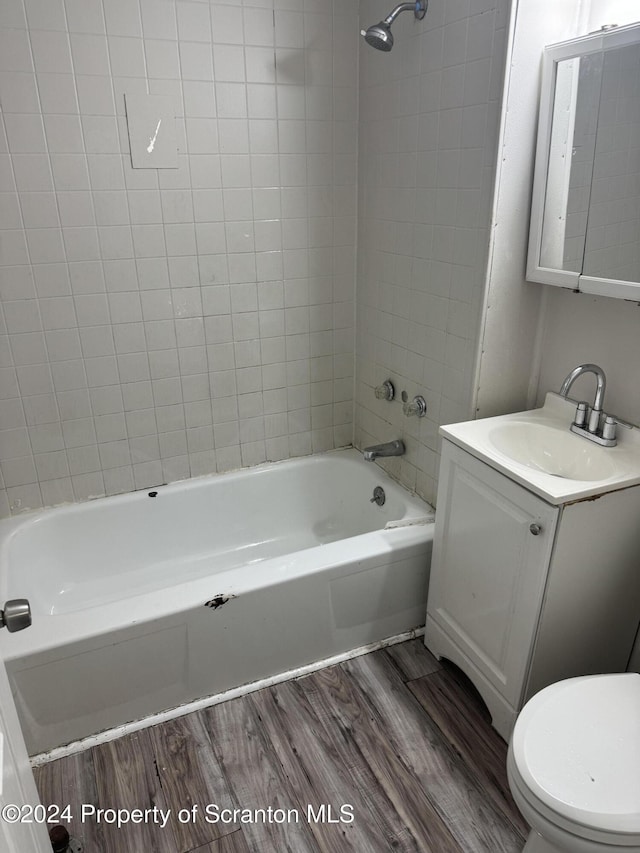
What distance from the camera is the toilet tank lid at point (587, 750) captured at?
1090mm

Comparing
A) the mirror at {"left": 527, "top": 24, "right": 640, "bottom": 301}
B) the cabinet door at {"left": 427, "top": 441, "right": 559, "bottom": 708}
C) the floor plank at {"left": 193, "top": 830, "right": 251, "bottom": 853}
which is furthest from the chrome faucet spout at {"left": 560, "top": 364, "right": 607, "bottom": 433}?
the floor plank at {"left": 193, "top": 830, "right": 251, "bottom": 853}

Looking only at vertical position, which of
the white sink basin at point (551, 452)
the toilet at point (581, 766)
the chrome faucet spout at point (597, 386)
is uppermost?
the chrome faucet spout at point (597, 386)

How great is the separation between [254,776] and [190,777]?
17 centimetres

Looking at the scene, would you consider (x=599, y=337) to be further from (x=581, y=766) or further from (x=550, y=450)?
(x=581, y=766)

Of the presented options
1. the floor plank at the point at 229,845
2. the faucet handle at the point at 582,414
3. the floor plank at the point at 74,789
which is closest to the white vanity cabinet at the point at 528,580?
the faucet handle at the point at 582,414

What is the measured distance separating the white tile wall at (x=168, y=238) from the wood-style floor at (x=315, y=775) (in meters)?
0.99

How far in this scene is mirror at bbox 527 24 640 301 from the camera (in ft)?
4.72

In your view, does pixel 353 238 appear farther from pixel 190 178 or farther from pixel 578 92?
pixel 578 92

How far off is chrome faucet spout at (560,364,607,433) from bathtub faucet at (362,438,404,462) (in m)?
0.75

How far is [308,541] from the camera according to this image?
2.56 meters

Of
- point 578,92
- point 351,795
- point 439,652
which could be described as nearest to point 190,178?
point 578,92

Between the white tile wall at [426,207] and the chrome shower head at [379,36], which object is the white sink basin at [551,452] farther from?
the chrome shower head at [379,36]

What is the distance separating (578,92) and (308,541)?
6.01ft

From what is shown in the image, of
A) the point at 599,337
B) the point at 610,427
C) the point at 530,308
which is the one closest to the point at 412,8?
the point at 530,308
